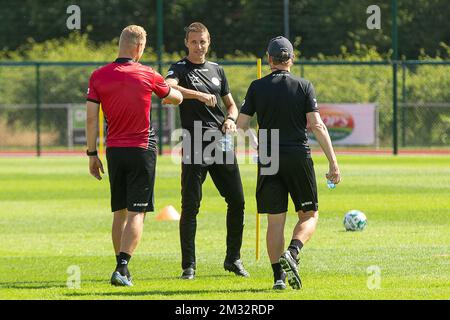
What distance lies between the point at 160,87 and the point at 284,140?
1133mm

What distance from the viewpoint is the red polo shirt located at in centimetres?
991

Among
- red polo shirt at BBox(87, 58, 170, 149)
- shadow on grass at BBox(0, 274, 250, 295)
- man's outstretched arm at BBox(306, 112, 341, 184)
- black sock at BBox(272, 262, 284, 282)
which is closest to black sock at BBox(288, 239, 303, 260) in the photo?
black sock at BBox(272, 262, 284, 282)

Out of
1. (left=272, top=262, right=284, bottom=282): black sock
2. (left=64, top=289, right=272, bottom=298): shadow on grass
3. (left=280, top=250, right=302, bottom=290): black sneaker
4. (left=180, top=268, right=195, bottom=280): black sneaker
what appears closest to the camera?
(left=280, top=250, right=302, bottom=290): black sneaker

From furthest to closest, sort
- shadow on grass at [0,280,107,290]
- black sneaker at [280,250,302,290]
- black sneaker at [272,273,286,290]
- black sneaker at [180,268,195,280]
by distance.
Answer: black sneaker at [180,268,195,280]
shadow on grass at [0,280,107,290]
black sneaker at [272,273,286,290]
black sneaker at [280,250,302,290]

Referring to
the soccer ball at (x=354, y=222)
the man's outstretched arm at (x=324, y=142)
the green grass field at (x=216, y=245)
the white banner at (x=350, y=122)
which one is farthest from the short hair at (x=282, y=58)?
A: the white banner at (x=350, y=122)

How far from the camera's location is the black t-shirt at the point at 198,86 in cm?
1078

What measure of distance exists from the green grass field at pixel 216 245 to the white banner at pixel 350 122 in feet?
39.1

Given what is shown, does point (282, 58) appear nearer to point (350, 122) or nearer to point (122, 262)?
point (122, 262)

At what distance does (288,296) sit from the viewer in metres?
9.15

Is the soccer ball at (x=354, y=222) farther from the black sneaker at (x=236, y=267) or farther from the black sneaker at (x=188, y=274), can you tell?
the black sneaker at (x=188, y=274)

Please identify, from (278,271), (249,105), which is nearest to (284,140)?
(249,105)

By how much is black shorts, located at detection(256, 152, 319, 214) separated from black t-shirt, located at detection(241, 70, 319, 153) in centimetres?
10

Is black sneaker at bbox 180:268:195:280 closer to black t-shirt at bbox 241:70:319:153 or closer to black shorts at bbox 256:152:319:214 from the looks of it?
black shorts at bbox 256:152:319:214

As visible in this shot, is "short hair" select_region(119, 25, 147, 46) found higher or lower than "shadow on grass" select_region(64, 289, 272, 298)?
higher
